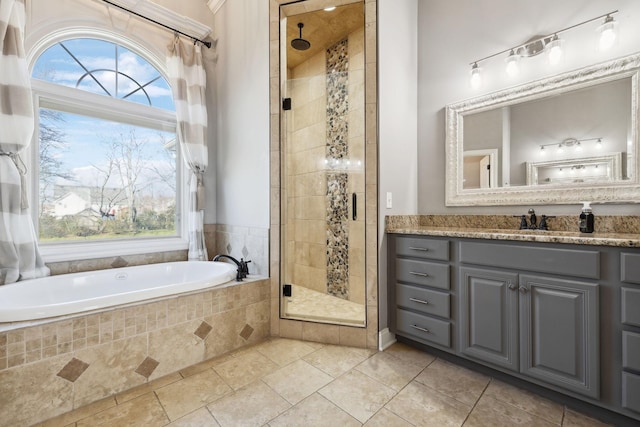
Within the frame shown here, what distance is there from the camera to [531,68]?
6.56ft

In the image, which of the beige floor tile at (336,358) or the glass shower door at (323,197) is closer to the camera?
the beige floor tile at (336,358)

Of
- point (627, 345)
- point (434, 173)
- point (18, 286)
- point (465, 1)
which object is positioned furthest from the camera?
point (434, 173)

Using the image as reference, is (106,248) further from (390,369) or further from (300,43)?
(300,43)

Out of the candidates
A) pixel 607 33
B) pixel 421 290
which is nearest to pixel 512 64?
pixel 607 33

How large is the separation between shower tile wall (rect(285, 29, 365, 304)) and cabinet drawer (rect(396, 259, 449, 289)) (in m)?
0.34

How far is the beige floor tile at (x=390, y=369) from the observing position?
171 centimetres

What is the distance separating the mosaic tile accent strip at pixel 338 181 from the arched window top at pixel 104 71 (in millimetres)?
1755

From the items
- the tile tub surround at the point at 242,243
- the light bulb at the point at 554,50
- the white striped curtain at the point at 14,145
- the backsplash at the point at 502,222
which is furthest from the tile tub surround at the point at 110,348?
the light bulb at the point at 554,50

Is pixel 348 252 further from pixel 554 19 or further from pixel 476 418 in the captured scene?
pixel 554 19

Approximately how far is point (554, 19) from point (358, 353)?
2676mm

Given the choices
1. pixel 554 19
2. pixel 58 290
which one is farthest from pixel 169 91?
pixel 554 19

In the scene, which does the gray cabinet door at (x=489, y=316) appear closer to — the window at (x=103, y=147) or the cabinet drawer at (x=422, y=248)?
the cabinet drawer at (x=422, y=248)

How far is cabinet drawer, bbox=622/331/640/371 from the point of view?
126cm

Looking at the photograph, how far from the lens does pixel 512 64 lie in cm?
205
